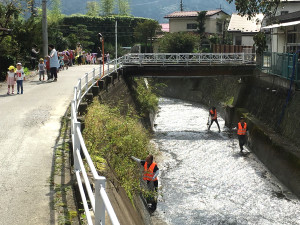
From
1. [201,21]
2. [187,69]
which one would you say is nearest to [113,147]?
[187,69]

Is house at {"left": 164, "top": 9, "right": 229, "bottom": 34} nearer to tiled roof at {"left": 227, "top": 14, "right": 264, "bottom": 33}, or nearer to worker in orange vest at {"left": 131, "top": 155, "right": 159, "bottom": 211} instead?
tiled roof at {"left": 227, "top": 14, "right": 264, "bottom": 33}

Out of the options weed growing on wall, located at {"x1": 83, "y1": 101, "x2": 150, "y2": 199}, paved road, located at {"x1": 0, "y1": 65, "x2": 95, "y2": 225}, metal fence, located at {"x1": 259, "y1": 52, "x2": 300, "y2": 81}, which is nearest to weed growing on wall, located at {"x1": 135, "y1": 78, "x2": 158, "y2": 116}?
metal fence, located at {"x1": 259, "y1": 52, "x2": 300, "y2": 81}

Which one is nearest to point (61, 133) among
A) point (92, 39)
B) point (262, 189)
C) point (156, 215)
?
point (156, 215)

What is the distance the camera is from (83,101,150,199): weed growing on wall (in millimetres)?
10565

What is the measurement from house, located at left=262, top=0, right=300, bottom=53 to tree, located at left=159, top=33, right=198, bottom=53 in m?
16.7

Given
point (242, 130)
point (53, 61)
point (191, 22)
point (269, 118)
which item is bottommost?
point (242, 130)

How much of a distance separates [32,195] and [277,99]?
1888 cm

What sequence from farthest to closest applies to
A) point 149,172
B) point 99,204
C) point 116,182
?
A: point 149,172, point 116,182, point 99,204

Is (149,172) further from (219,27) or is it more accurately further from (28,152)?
(219,27)

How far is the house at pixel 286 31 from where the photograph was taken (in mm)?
27747

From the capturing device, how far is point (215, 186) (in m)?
17.3

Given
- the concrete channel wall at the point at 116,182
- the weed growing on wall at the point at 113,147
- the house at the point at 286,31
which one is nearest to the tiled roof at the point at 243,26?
the house at the point at 286,31

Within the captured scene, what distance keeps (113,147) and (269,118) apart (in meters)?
→ 13.6

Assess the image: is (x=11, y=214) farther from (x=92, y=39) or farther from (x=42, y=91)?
(x=92, y=39)
